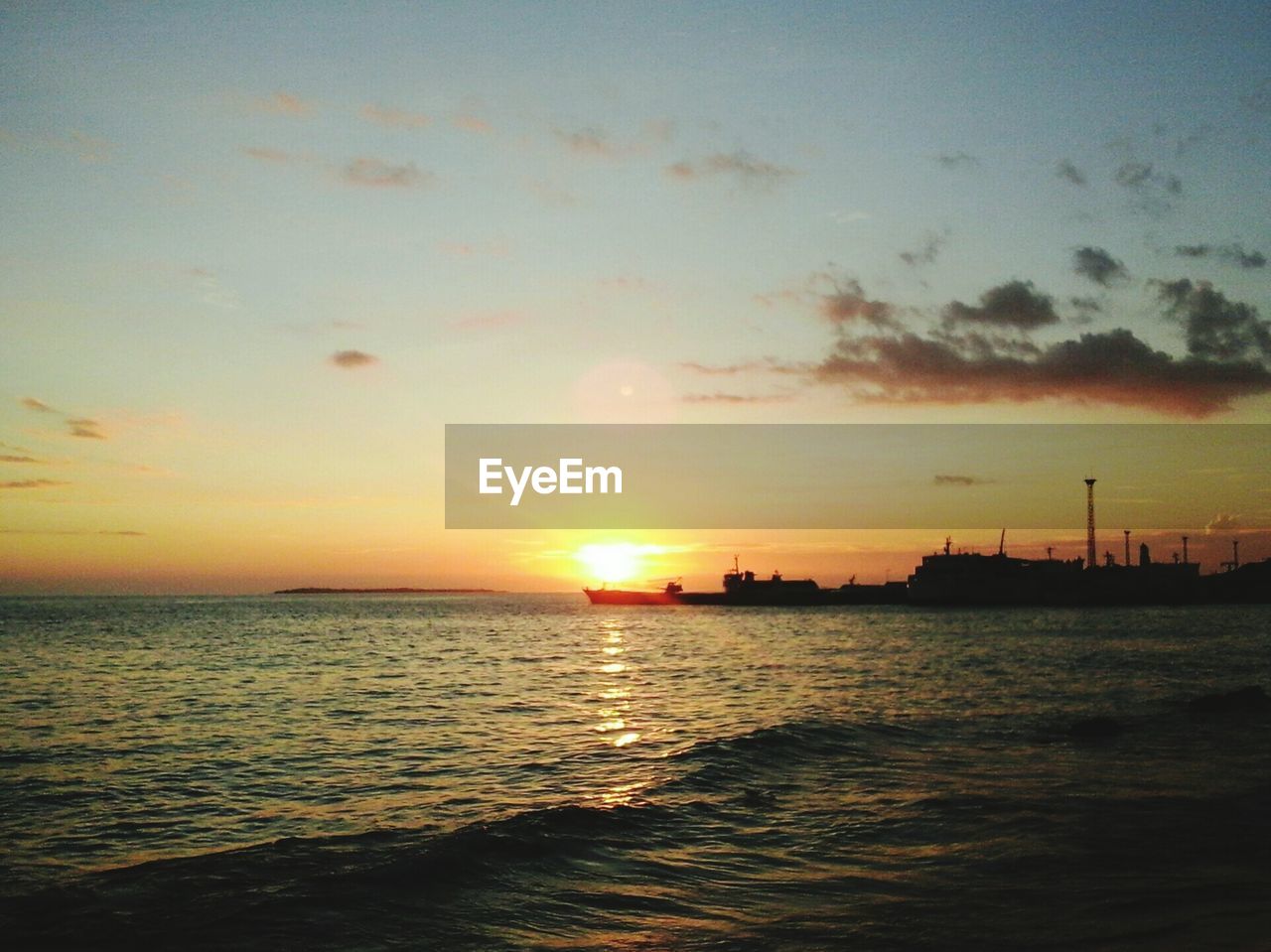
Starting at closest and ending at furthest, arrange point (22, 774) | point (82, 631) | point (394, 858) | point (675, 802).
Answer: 1. point (394, 858)
2. point (675, 802)
3. point (22, 774)
4. point (82, 631)

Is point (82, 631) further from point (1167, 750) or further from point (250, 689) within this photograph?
point (1167, 750)

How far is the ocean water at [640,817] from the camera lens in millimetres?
13758

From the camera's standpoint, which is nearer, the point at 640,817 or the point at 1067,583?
the point at 640,817

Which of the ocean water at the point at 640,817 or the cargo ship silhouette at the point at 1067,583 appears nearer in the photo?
the ocean water at the point at 640,817

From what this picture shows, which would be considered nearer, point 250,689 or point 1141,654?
point 250,689

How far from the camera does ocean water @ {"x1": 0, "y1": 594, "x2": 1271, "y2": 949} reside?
13.8m

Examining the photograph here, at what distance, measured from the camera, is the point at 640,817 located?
20.8 meters

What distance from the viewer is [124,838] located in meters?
19.2

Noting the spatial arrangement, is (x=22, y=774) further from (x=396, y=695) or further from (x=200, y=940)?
(x=396, y=695)

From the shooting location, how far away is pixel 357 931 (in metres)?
13.6

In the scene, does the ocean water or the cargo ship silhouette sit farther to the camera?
the cargo ship silhouette

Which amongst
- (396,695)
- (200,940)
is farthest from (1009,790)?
(396,695)

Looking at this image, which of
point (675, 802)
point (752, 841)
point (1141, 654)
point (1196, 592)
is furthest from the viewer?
point (1196, 592)

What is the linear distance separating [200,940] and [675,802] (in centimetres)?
1196
